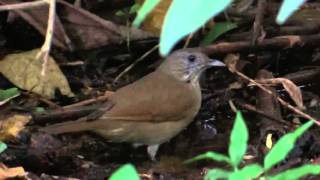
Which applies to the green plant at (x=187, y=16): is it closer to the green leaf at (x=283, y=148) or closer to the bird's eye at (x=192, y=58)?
the green leaf at (x=283, y=148)

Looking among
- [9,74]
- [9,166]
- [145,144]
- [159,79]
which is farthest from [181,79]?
[9,166]

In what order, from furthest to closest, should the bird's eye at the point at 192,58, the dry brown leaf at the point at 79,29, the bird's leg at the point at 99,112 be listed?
the dry brown leaf at the point at 79,29 < the bird's eye at the point at 192,58 < the bird's leg at the point at 99,112

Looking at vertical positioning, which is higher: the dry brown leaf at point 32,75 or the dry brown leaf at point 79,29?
the dry brown leaf at point 79,29

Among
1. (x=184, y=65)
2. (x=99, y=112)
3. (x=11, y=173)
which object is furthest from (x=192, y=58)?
(x=11, y=173)

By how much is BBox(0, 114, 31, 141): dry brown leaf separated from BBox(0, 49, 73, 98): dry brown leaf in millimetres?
536

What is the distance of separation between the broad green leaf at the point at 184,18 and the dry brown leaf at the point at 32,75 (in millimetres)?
3932

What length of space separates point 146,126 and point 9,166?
0.90 metres

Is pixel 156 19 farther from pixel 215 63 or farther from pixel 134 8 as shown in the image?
pixel 215 63

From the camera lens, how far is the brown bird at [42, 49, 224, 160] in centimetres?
432

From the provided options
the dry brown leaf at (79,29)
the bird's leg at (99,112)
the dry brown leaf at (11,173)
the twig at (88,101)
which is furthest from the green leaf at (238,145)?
the dry brown leaf at (79,29)

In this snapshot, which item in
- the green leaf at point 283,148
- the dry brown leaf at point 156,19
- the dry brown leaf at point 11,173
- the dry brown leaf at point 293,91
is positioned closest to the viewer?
the green leaf at point 283,148

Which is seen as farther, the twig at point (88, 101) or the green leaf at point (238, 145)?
the twig at point (88, 101)

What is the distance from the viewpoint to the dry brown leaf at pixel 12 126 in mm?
4176

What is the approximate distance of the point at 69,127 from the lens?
4.12m
